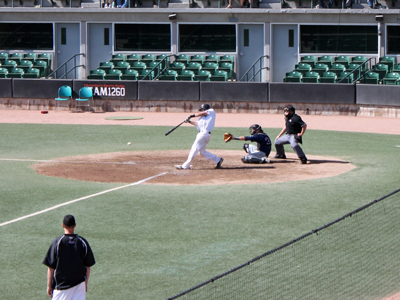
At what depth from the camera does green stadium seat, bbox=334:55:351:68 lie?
1285 inches

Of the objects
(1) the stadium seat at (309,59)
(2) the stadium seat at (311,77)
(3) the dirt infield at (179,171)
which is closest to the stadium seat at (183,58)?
(1) the stadium seat at (309,59)

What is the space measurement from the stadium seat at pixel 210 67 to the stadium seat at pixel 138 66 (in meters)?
3.13

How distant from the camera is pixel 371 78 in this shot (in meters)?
29.3

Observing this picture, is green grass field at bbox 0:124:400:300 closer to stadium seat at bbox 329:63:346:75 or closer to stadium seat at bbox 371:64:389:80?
stadium seat at bbox 371:64:389:80

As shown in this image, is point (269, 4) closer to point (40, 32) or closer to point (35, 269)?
point (40, 32)

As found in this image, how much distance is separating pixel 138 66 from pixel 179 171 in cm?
1889

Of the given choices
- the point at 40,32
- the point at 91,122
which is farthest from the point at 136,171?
the point at 40,32

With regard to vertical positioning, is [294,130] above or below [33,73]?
below

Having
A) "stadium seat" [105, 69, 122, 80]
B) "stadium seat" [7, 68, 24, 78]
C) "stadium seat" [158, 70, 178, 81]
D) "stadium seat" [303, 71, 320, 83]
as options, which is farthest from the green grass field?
"stadium seat" [7, 68, 24, 78]

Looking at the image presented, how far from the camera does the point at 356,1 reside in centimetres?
3375

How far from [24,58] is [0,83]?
537 cm

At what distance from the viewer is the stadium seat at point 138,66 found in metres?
33.6

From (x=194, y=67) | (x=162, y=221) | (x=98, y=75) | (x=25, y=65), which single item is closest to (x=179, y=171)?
(x=162, y=221)

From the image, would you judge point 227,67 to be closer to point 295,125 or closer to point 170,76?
point 170,76
